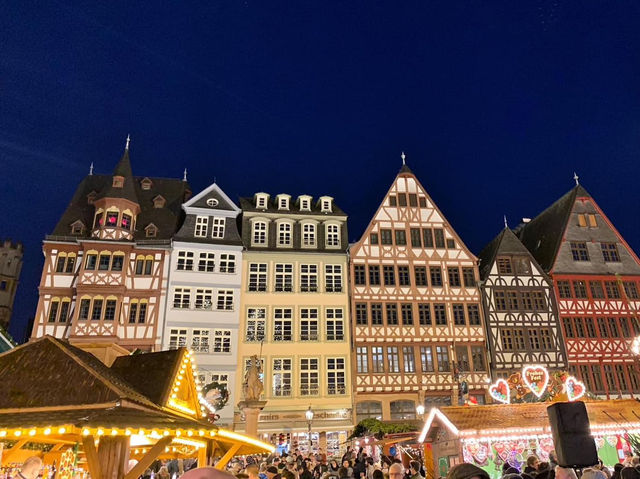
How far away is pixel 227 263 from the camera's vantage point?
96.3 ft

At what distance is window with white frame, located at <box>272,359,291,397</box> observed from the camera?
88.9ft

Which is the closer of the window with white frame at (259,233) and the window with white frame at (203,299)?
the window with white frame at (203,299)

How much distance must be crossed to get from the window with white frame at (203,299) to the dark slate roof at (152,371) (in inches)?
784

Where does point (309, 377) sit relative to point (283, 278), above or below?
below

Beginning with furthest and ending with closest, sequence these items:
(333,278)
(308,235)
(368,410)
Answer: (308,235), (333,278), (368,410)

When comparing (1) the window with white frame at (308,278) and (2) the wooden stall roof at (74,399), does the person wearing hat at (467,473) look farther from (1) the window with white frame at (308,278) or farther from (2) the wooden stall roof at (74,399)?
(1) the window with white frame at (308,278)

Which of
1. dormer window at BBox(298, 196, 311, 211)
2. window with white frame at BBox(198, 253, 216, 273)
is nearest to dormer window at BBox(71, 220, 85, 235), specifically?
window with white frame at BBox(198, 253, 216, 273)

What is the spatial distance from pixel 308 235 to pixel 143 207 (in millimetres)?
10324

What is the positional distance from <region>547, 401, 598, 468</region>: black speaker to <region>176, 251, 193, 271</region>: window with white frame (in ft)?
82.8

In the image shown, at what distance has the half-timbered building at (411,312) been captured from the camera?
27484 mm

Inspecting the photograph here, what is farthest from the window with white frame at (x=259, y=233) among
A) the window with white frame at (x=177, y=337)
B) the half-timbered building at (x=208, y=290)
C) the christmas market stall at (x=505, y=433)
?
the christmas market stall at (x=505, y=433)

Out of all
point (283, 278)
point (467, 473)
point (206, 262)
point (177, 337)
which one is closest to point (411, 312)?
point (283, 278)

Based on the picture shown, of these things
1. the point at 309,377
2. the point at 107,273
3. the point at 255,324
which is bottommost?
the point at 309,377

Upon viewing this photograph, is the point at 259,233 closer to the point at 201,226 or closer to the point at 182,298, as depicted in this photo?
the point at 201,226
